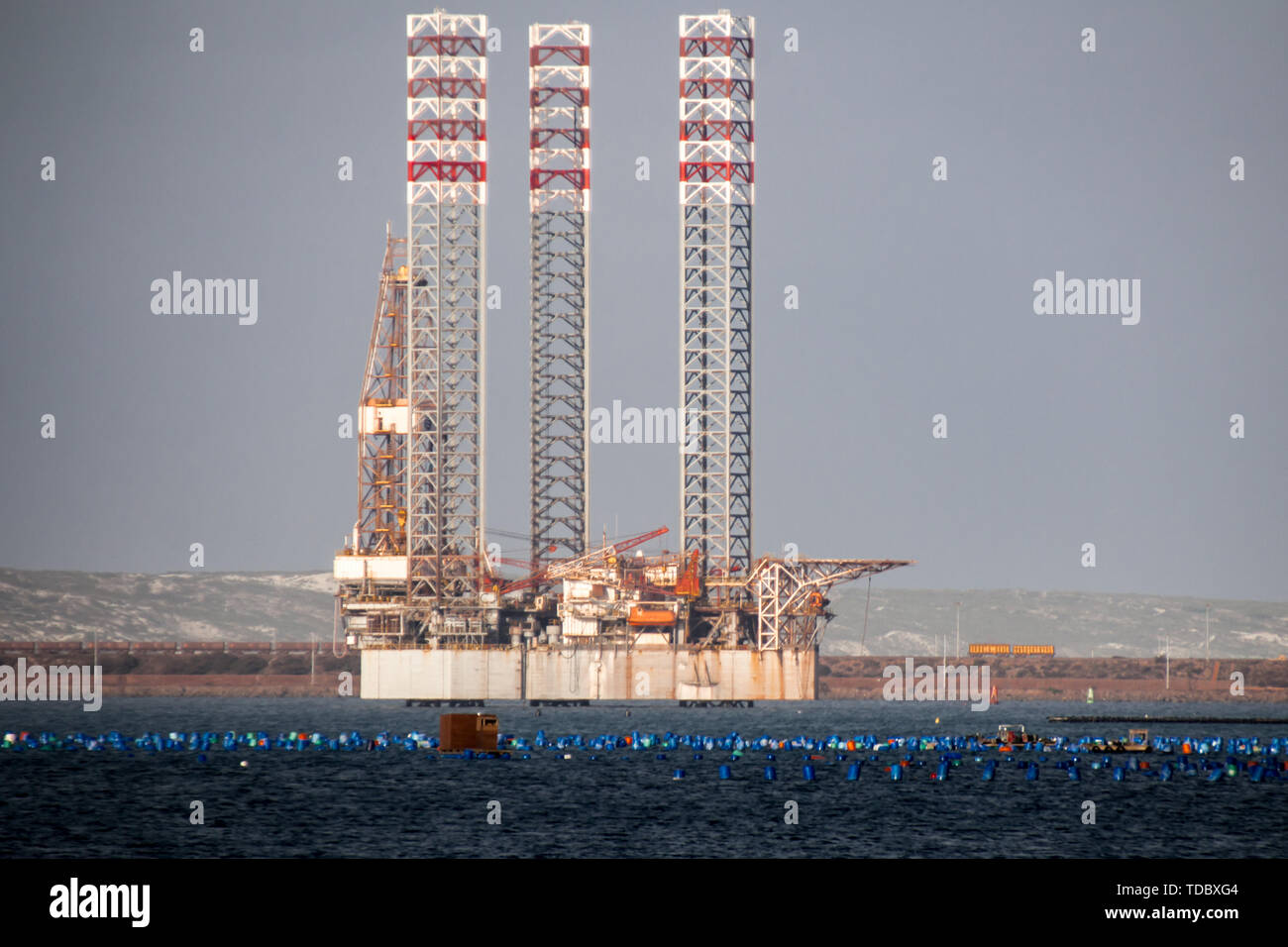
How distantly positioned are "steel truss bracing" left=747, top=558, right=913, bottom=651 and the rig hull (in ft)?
7.97

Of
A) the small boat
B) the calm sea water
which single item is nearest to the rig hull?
the small boat

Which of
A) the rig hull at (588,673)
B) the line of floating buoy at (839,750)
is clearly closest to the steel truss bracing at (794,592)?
the rig hull at (588,673)

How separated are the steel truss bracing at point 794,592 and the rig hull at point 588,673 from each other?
2.43 m

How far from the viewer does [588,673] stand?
168125mm

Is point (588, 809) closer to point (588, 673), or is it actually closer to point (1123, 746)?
point (1123, 746)

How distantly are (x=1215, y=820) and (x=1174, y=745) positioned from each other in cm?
4099

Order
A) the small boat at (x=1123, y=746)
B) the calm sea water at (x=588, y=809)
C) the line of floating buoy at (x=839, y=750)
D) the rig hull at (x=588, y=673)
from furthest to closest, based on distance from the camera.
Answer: the rig hull at (x=588, y=673) → the small boat at (x=1123, y=746) → the line of floating buoy at (x=839, y=750) → the calm sea water at (x=588, y=809)

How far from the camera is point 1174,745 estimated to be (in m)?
109

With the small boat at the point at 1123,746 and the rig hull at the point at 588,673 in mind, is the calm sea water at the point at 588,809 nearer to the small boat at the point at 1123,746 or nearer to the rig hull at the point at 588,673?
the small boat at the point at 1123,746

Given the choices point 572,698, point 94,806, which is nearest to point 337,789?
point 94,806

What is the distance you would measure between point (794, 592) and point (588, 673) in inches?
807

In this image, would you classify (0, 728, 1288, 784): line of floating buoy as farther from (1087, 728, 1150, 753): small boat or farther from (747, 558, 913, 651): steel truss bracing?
(747, 558, 913, 651): steel truss bracing

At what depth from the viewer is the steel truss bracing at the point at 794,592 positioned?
546 feet
